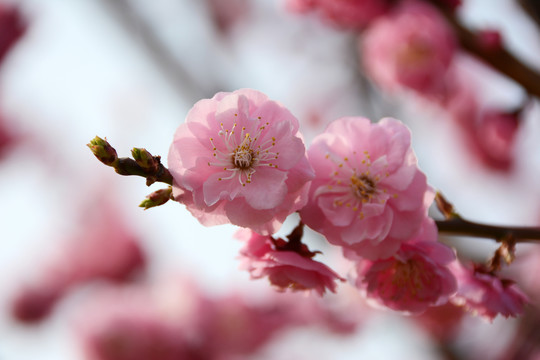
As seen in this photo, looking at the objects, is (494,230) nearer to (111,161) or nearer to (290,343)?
(111,161)

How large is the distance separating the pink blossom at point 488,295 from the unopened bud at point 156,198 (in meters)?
0.52

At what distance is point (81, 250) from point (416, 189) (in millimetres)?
3042

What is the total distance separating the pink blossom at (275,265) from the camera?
745 mm

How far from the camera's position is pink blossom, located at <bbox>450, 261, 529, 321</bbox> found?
81cm

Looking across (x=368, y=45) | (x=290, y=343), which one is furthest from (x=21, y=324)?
(x=368, y=45)

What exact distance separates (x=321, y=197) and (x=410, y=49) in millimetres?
1362

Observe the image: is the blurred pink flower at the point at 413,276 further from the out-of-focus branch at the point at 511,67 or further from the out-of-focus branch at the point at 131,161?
the out-of-focus branch at the point at 511,67

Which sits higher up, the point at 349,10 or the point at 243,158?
the point at 349,10

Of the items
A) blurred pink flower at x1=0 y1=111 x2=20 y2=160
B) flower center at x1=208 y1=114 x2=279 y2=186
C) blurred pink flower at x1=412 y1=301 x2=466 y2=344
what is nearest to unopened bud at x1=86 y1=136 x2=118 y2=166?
flower center at x1=208 y1=114 x2=279 y2=186

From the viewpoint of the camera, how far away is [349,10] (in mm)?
1864

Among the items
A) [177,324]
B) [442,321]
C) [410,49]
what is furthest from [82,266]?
[410,49]

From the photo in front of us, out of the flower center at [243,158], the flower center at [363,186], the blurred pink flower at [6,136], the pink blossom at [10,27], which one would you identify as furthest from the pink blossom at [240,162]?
the blurred pink flower at [6,136]

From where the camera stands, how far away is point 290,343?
3.05m

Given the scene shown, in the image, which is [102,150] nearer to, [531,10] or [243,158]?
[243,158]
